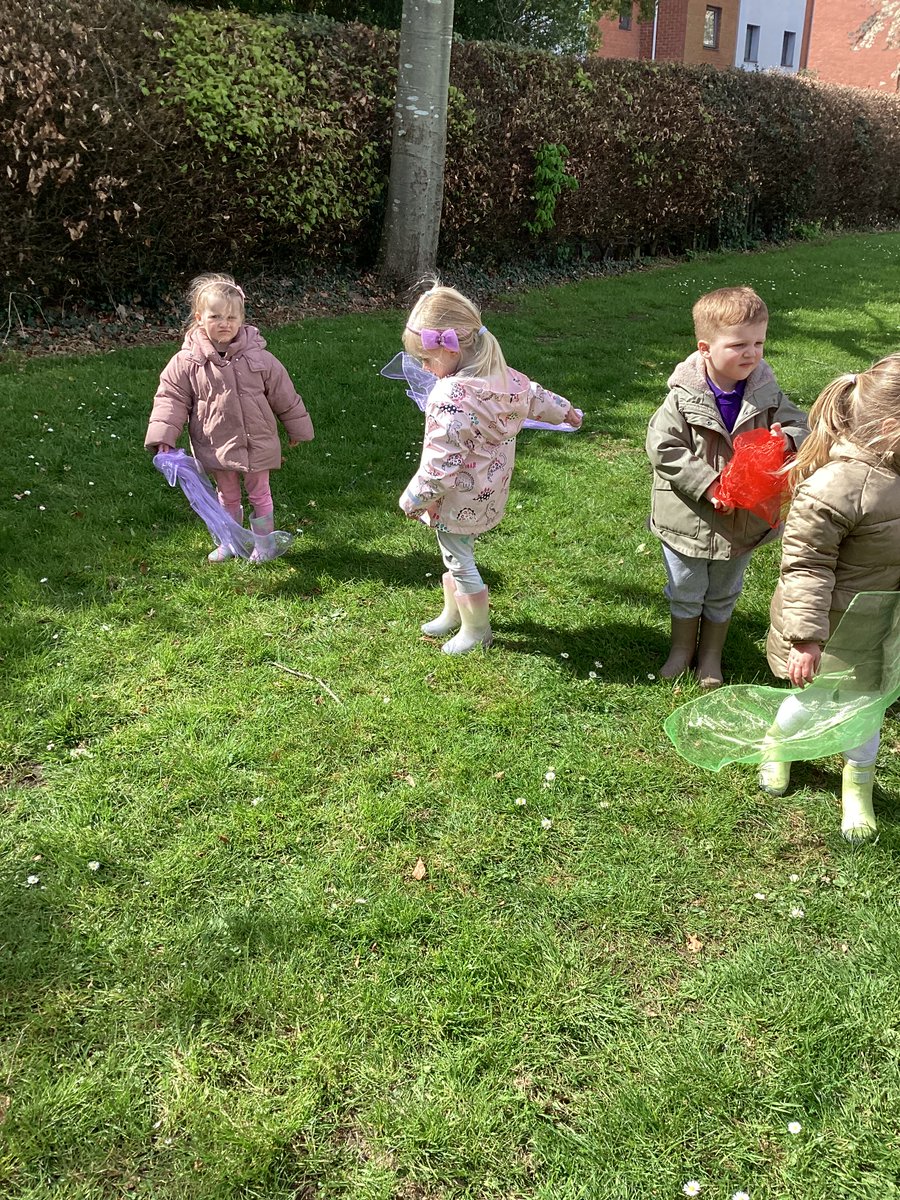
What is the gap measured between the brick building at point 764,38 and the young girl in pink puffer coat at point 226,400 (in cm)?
3083

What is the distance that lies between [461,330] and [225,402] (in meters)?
1.53

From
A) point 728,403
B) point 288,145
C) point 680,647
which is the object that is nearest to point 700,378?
point 728,403

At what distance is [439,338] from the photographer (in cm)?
333

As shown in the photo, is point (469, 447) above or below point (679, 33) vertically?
below

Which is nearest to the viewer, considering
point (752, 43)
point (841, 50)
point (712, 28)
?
point (712, 28)

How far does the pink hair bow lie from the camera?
3322 mm

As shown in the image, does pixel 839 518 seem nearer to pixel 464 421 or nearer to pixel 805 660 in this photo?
pixel 805 660

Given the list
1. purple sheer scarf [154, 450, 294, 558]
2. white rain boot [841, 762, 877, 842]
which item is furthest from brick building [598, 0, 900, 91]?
white rain boot [841, 762, 877, 842]

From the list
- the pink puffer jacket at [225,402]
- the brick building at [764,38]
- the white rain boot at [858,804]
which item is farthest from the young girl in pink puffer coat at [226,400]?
the brick building at [764,38]

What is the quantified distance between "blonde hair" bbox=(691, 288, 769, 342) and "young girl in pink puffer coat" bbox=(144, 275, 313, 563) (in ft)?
7.11

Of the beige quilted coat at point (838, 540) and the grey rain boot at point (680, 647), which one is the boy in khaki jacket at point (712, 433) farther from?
the beige quilted coat at point (838, 540)

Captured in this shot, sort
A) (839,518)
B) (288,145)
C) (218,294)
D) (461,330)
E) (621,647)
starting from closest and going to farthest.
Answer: (839,518) → (461,330) → (621,647) → (218,294) → (288,145)

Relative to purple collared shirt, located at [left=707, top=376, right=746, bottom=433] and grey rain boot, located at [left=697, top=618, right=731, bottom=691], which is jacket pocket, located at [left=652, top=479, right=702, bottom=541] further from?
grey rain boot, located at [left=697, top=618, right=731, bottom=691]

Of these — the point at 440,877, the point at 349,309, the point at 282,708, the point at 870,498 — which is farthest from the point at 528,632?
the point at 349,309
